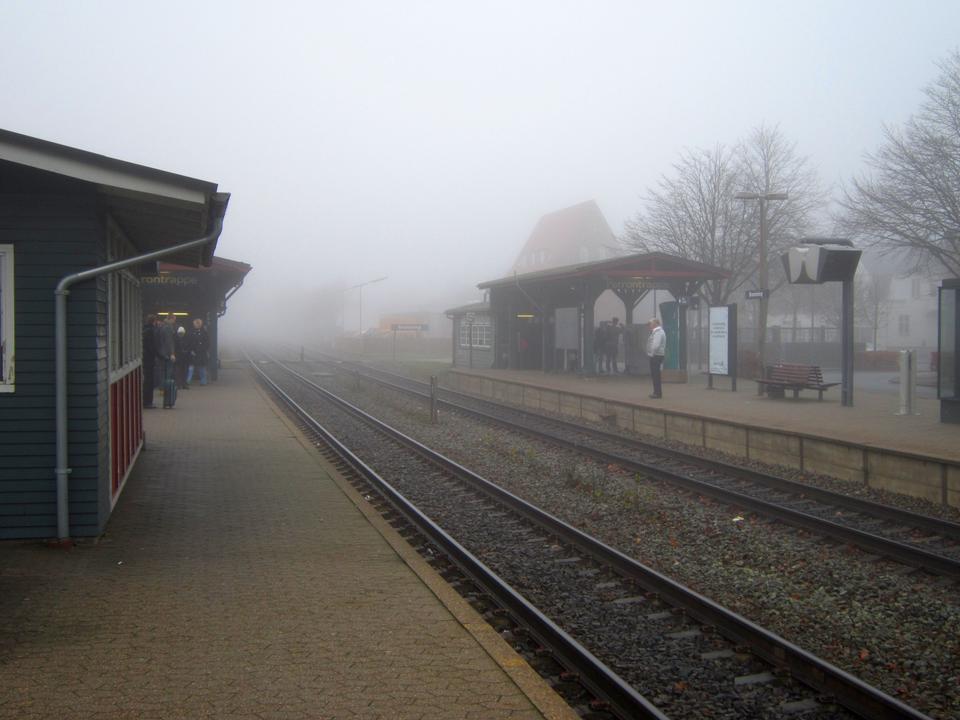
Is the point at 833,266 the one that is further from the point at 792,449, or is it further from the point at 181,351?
the point at 181,351

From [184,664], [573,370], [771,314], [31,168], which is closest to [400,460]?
[31,168]

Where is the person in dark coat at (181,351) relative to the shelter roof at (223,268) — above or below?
below

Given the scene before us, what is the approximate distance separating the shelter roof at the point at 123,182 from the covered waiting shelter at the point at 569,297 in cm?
1721

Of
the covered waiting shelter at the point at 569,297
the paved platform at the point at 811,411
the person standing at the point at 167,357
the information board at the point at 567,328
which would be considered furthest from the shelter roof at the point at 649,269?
the person standing at the point at 167,357

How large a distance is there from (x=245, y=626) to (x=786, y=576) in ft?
12.8

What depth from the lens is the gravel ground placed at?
5.12m

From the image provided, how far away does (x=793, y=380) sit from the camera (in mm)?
18453

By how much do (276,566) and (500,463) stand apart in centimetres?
622

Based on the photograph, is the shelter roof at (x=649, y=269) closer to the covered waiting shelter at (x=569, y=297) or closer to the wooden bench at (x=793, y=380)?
the covered waiting shelter at (x=569, y=297)

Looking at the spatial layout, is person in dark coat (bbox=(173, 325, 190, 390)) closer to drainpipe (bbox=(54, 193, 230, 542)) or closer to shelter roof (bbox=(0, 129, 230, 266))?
shelter roof (bbox=(0, 129, 230, 266))

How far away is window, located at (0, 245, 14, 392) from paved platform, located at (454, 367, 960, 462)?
28.3ft

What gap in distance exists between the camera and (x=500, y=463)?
504 inches

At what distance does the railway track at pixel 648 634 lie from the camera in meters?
4.48

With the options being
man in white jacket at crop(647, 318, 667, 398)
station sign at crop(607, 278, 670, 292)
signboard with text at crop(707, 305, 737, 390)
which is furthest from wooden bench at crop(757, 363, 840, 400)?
station sign at crop(607, 278, 670, 292)
